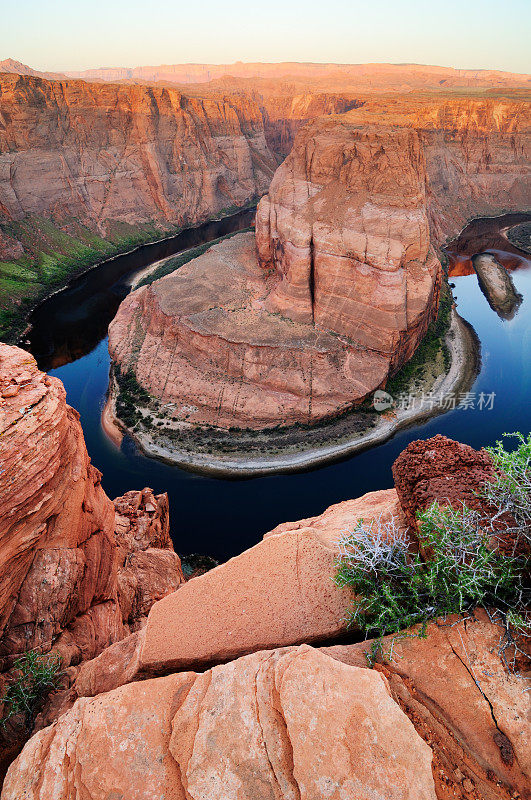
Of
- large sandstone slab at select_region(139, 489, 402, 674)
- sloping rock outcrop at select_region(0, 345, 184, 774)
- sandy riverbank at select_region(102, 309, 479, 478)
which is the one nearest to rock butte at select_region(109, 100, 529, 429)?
sandy riverbank at select_region(102, 309, 479, 478)

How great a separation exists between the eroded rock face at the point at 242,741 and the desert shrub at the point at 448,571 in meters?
1.74

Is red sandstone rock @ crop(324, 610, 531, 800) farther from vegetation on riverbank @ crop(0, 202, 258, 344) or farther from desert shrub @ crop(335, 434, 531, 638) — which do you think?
vegetation on riverbank @ crop(0, 202, 258, 344)

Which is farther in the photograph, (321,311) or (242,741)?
(321,311)

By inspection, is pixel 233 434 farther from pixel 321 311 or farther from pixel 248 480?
pixel 321 311

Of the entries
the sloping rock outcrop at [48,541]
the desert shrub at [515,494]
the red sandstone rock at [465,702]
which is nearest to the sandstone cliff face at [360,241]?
the sloping rock outcrop at [48,541]

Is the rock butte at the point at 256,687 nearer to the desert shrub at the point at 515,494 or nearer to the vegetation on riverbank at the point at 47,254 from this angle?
the desert shrub at the point at 515,494

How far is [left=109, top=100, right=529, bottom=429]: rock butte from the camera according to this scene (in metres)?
32.7

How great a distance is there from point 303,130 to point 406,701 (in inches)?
1702

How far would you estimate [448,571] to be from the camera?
7.69 meters

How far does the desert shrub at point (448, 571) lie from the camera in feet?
24.1

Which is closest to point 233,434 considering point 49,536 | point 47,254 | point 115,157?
point 49,536

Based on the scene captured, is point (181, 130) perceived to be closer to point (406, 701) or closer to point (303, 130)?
point (303, 130)

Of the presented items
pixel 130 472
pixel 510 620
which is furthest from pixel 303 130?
pixel 510 620

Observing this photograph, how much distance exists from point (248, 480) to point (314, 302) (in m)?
16.1
